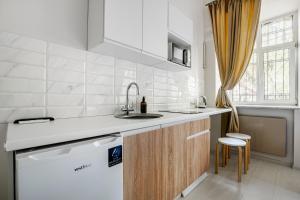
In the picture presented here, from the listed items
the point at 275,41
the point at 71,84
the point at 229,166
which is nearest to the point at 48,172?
the point at 71,84

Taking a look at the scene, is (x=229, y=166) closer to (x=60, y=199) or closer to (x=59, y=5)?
(x=60, y=199)

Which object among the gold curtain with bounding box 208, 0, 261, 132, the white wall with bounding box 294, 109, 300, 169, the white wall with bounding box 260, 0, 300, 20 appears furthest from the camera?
the gold curtain with bounding box 208, 0, 261, 132

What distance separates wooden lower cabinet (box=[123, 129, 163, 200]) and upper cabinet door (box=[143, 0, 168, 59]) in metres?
0.83

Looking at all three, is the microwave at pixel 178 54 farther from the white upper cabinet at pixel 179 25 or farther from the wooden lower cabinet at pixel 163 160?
Answer: the wooden lower cabinet at pixel 163 160

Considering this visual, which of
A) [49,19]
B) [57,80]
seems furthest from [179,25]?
[57,80]

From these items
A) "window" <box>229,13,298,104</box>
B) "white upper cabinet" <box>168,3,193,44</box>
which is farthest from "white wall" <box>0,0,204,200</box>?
"window" <box>229,13,298,104</box>

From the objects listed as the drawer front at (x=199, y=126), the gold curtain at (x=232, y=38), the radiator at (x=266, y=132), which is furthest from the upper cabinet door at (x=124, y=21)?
the radiator at (x=266, y=132)

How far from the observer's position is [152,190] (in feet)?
3.93

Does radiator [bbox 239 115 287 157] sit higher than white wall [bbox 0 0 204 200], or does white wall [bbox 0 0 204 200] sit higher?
white wall [bbox 0 0 204 200]

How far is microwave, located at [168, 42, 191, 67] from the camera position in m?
1.91

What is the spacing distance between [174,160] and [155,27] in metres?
1.29

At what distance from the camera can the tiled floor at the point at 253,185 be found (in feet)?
5.32

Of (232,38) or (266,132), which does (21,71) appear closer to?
(232,38)

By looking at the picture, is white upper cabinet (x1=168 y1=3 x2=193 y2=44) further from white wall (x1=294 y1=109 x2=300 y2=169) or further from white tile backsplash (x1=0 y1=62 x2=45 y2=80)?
white wall (x1=294 y1=109 x2=300 y2=169)
